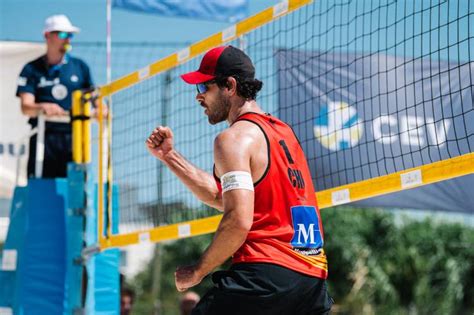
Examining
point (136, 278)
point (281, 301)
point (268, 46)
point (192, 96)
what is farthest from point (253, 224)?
point (136, 278)

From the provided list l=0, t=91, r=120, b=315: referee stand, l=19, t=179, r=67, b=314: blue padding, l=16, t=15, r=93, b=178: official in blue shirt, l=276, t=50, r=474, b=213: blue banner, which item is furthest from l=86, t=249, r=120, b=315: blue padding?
l=276, t=50, r=474, b=213: blue banner

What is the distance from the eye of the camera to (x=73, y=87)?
7.02 meters

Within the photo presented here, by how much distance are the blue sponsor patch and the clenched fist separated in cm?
82

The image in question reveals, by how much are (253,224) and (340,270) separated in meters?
21.9

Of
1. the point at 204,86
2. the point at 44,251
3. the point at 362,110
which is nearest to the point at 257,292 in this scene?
the point at 204,86

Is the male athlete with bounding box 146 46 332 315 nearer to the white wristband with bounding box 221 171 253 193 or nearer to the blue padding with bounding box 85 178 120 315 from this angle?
the white wristband with bounding box 221 171 253 193

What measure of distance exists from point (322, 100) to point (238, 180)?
10.2 feet

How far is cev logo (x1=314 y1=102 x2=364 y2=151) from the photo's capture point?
6.19 metres

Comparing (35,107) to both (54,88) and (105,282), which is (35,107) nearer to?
(54,88)

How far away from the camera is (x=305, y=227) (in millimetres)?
3463

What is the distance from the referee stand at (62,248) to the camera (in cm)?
626

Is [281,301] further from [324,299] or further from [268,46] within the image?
[268,46]

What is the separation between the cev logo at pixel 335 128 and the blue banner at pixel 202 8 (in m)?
3.35

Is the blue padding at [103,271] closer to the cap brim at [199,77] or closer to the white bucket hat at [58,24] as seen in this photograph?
the white bucket hat at [58,24]
